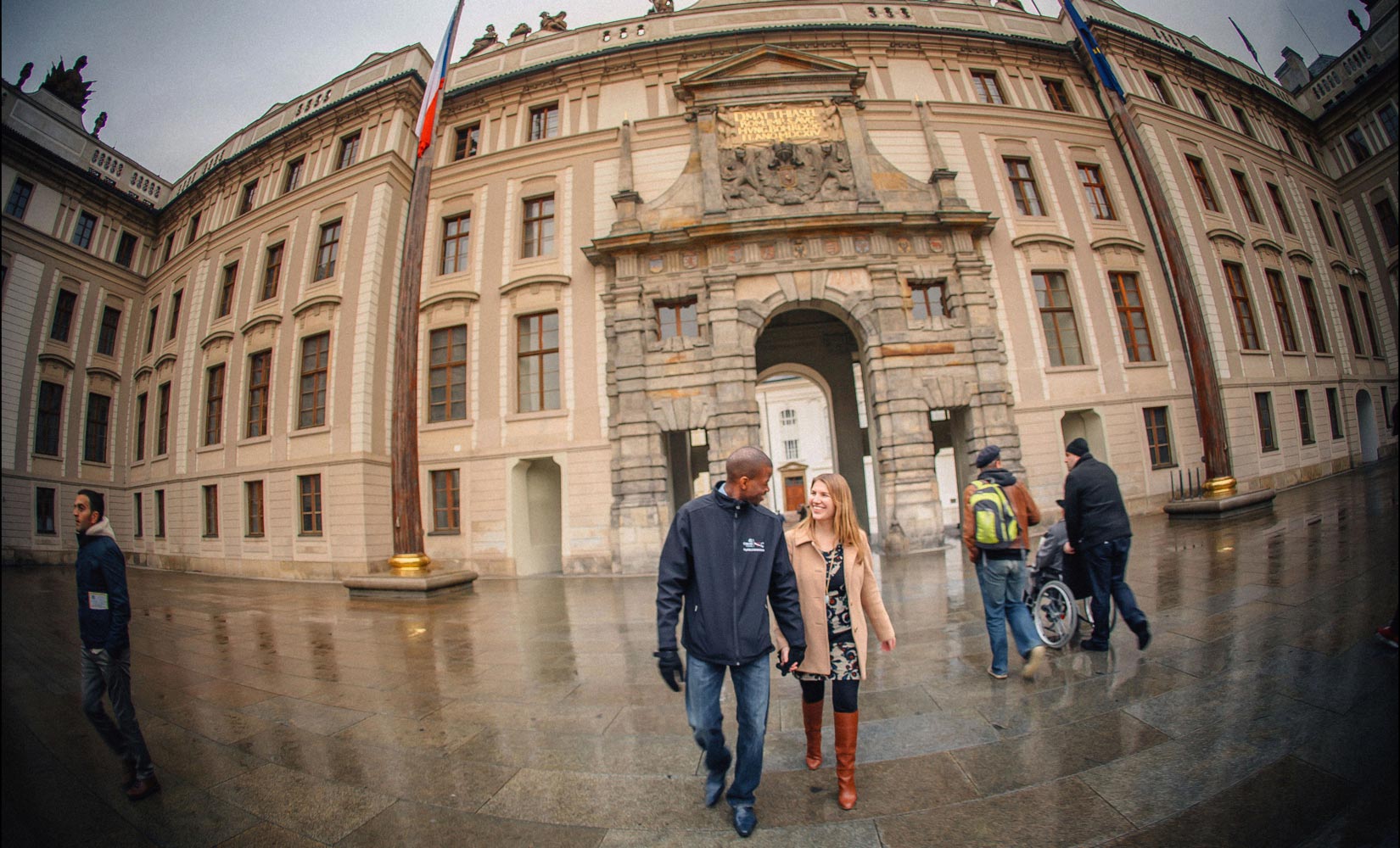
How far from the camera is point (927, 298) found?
14125mm

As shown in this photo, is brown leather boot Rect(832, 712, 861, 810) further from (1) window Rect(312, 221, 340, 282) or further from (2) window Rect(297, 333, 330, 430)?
(1) window Rect(312, 221, 340, 282)

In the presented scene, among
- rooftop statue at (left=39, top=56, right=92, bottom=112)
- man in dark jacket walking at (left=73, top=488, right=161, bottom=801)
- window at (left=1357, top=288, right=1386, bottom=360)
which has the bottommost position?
man in dark jacket walking at (left=73, top=488, right=161, bottom=801)

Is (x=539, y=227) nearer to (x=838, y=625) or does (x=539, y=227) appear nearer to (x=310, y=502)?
(x=310, y=502)

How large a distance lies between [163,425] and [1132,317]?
2026 cm

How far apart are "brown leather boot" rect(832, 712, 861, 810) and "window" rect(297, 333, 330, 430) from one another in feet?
50.6

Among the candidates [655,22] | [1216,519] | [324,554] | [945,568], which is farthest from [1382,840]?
[655,22]

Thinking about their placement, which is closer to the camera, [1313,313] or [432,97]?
[1313,313]

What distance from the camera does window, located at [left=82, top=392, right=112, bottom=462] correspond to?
2.38 metres

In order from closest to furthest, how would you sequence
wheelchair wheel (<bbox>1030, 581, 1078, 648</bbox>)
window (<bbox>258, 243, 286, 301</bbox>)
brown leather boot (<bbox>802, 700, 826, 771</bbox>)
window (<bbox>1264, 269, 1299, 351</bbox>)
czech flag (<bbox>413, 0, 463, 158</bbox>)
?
brown leather boot (<bbox>802, 700, 826, 771</bbox>)
window (<bbox>1264, 269, 1299, 351</bbox>)
wheelchair wheel (<bbox>1030, 581, 1078, 648</bbox>)
czech flag (<bbox>413, 0, 463, 158</bbox>)
window (<bbox>258, 243, 286, 301</bbox>)

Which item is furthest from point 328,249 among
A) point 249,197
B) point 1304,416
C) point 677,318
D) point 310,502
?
point 1304,416

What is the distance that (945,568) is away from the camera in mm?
9250

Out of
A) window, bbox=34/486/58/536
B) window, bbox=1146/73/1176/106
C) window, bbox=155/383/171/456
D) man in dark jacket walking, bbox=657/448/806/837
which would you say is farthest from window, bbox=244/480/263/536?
window, bbox=1146/73/1176/106

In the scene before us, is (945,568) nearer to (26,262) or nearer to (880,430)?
(880,430)

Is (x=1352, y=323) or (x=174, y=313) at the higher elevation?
(x=174, y=313)
